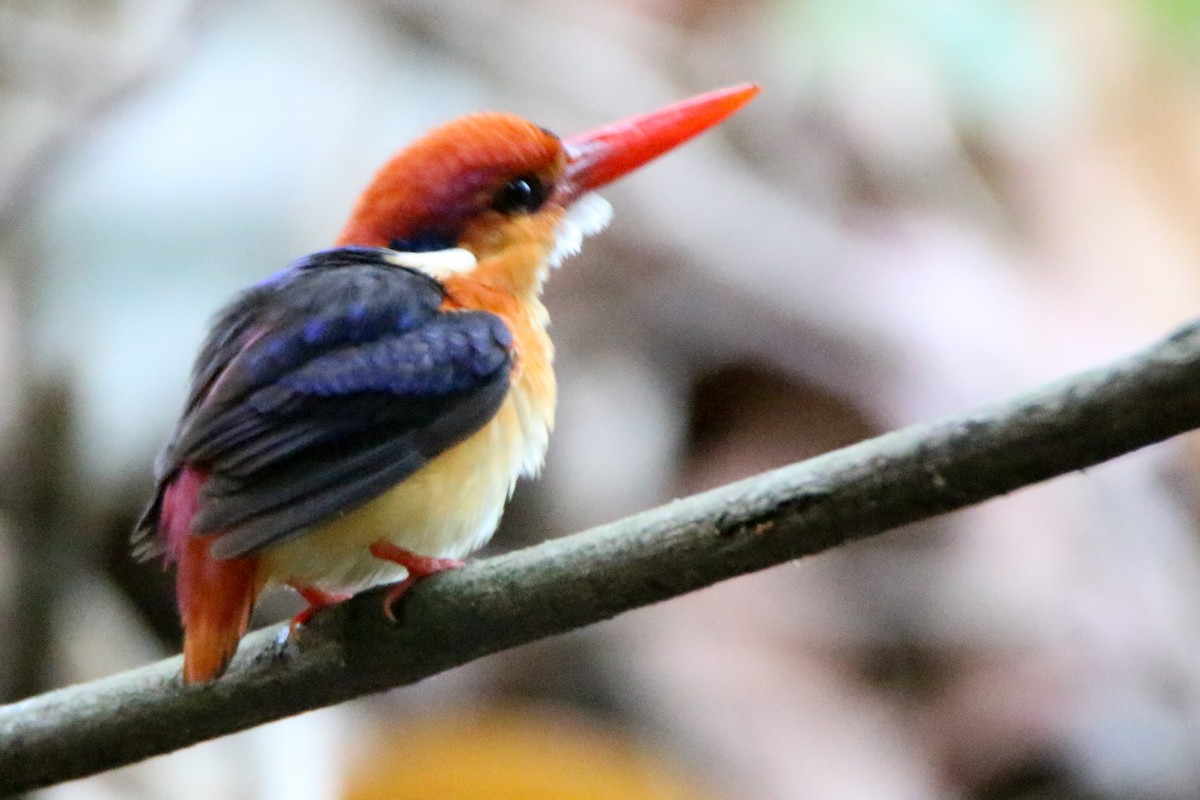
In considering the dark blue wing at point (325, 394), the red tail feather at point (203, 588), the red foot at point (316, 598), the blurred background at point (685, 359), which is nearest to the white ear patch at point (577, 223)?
the dark blue wing at point (325, 394)

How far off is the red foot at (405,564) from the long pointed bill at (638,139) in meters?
0.75

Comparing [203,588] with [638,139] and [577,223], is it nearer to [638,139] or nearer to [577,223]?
[577,223]

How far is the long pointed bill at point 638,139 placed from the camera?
2365 millimetres

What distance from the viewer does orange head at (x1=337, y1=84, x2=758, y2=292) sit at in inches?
87.9

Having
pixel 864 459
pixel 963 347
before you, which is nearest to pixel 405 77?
pixel 963 347

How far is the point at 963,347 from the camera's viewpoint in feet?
14.5

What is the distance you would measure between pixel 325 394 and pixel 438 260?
0.42m

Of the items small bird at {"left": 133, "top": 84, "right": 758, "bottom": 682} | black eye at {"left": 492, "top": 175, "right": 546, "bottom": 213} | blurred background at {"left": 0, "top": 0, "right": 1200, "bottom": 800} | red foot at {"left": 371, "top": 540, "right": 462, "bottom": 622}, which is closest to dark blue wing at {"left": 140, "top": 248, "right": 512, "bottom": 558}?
small bird at {"left": 133, "top": 84, "right": 758, "bottom": 682}

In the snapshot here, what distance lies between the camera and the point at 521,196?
2316 mm

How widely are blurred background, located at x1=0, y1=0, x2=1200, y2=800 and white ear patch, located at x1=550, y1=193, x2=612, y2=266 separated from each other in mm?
1047

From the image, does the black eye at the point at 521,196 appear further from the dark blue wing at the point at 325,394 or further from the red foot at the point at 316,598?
the red foot at the point at 316,598

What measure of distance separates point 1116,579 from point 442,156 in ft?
9.10

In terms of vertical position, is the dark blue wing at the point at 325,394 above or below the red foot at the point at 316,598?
above

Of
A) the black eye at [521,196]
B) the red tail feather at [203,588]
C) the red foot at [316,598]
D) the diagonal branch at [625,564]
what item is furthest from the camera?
the black eye at [521,196]
